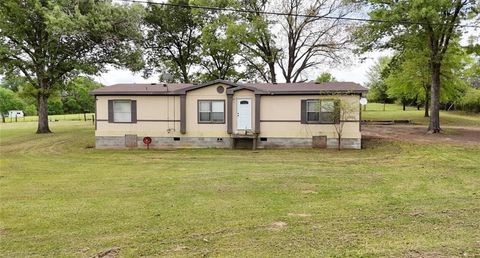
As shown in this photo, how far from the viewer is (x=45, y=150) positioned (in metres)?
16.0

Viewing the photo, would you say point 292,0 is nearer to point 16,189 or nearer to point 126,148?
point 126,148

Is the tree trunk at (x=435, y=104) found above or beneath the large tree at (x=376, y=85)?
beneath

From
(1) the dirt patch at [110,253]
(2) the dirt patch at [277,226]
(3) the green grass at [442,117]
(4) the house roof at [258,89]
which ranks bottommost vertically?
(1) the dirt patch at [110,253]

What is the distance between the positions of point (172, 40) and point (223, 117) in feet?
62.6

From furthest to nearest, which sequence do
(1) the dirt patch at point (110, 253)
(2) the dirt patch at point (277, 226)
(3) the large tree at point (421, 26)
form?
(3) the large tree at point (421, 26) → (2) the dirt patch at point (277, 226) → (1) the dirt patch at point (110, 253)

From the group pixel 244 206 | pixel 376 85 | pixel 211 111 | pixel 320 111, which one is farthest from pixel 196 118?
pixel 376 85

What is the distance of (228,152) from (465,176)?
850 centimetres

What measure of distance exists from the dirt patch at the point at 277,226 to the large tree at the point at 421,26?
1407cm

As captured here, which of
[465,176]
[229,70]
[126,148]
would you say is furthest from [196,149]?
[229,70]

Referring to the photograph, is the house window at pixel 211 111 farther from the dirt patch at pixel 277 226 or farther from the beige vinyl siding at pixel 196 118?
the dirt patch at pixel 277 226

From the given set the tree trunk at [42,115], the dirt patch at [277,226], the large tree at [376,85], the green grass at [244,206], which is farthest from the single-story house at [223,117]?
the large tree at [376,85]

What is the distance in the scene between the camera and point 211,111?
54.5 ft

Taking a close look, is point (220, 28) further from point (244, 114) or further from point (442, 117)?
point (442, 117)

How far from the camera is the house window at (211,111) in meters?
16.6
